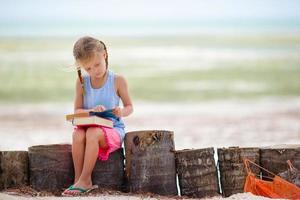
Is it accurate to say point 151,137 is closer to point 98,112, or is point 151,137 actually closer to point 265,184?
point 98,112

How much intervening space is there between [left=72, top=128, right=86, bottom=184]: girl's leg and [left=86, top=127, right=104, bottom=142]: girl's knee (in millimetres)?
53

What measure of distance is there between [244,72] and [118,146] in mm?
20683

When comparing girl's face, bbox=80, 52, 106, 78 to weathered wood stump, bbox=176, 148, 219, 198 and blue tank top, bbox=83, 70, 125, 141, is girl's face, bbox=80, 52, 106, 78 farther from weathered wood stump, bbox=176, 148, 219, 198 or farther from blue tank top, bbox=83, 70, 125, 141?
weathered wood stump, bbox=176, 148, 219, 198

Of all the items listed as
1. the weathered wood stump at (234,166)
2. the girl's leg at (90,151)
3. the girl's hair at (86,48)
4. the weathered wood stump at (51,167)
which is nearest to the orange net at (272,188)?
the weathered wood stump at (234,166)

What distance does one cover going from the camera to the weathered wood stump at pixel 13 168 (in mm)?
6195

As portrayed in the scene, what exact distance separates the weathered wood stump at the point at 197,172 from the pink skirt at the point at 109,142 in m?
0.46

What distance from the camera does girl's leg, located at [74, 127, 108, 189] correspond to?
6004 millimetres

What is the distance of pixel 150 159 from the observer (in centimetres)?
611

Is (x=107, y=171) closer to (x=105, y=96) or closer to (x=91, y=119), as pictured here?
(x=91, y=119)

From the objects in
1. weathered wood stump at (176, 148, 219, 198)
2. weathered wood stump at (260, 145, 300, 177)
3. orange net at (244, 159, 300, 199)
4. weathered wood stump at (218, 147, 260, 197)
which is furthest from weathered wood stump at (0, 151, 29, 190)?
weathered wood stump at (260, 145, 300, 177)

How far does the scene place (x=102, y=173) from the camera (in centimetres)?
618

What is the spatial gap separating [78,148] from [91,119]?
241 millimetres

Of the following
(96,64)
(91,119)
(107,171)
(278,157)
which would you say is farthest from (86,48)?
(278,157)

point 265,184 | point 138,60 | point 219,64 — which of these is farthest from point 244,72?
point 265,184
